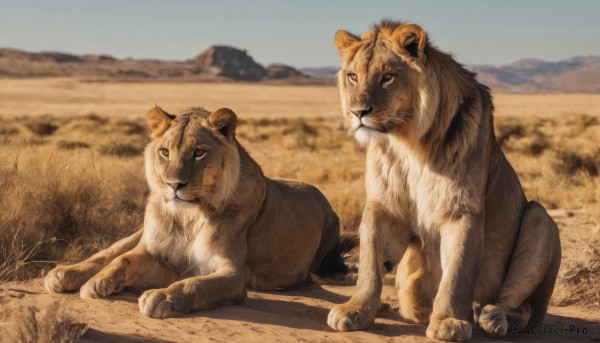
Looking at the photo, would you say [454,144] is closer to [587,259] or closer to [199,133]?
[199,133]

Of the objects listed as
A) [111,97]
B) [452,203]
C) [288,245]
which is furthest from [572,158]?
[111,97]

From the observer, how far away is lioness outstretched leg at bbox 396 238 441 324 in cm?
594

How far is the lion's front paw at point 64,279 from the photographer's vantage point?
6059mm

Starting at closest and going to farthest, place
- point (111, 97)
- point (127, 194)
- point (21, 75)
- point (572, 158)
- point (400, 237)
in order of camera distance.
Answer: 1. point (400, 237)
2. point (127, 194)
3. point (572, 158)
4. point (111, 97)
5. point (21, 75)

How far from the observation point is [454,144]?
18.4 feet

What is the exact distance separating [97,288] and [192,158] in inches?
44.6

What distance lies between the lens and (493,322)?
552 centimetres

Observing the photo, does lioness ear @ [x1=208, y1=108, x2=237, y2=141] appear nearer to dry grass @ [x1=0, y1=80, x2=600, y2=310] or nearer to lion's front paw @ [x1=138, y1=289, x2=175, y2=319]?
dry grass @ [x1=0, y1=80, x2=600, y2=310]

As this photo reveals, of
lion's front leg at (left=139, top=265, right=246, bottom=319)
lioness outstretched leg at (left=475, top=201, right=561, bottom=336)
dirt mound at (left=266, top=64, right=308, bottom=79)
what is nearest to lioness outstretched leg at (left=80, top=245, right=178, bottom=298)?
lion's front leg at (left=139, top=265, right=246, bottom=319)

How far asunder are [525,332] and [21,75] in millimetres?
130689

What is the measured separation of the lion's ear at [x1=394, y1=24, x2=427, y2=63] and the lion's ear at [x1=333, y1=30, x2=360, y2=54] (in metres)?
0.36

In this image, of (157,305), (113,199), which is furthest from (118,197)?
(157,305)

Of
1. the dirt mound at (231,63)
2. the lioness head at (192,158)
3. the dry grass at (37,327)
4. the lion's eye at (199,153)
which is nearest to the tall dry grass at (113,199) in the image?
the lioness head at (192,158)

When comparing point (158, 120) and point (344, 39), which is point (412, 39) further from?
point (158, 120)
